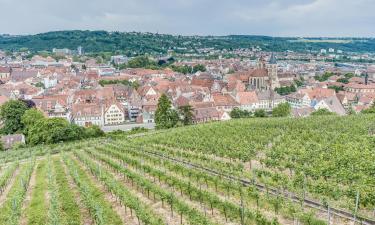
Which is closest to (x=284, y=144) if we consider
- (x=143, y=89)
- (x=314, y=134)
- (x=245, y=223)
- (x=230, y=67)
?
(x=314, y=134)

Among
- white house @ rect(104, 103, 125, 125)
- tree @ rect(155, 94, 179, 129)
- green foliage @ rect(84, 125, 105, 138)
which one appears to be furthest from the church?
green foliage @ rect(84, 125, 105, 138)

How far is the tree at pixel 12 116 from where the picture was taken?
70.2 meters

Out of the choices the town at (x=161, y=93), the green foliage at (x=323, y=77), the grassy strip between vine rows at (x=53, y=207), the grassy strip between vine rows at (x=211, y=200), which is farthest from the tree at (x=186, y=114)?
the green foliage at (x=323, y=77)

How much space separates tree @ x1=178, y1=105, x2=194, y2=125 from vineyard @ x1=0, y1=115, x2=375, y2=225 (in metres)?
20.4

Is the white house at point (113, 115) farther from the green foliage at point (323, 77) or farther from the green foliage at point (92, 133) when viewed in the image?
the green foliage at point (323, 77)

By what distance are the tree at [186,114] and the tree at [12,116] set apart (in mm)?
28880

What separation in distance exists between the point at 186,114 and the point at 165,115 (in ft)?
14.4

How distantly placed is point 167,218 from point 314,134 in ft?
97.8

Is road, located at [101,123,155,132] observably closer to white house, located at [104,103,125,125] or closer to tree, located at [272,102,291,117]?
white house, located at [104,103,125,125]

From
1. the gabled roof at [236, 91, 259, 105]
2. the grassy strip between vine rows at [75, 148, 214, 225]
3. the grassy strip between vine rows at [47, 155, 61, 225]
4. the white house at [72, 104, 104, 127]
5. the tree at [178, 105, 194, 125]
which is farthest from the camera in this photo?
the gabled roof at [236, 91, 259, 105]

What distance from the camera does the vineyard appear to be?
961 inches

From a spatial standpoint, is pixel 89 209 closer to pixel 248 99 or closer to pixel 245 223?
pixel 245 223

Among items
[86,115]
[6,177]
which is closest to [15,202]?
[6,177]

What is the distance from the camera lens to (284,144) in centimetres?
4359
